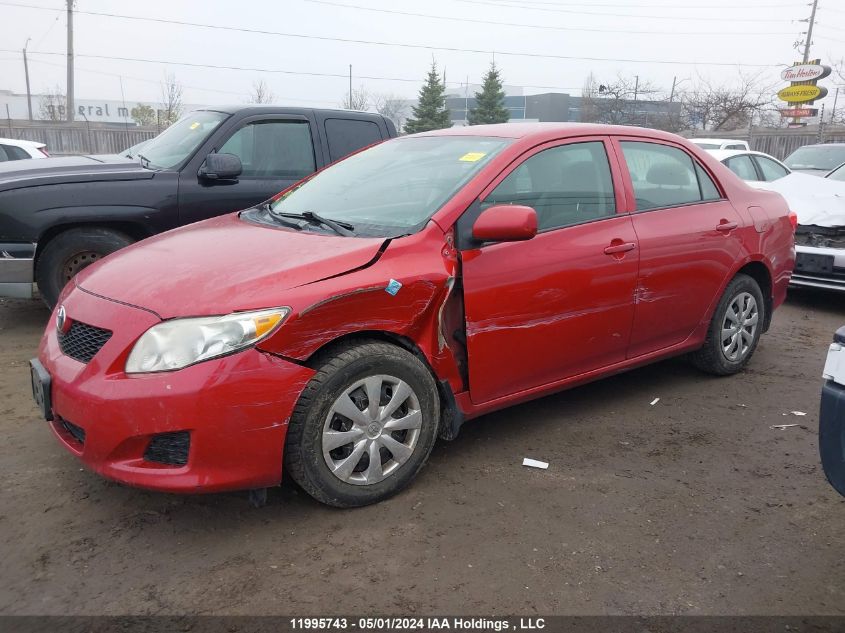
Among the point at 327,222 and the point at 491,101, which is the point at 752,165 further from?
the point at 491,101

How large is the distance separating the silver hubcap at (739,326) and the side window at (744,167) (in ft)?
22.5

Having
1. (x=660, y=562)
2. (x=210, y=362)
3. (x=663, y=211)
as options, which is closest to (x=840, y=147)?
(x=663, y=211)

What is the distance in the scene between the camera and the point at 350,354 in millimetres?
2885

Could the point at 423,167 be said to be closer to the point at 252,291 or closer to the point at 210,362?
the point at 252,291

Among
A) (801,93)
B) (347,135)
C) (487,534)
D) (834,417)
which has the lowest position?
(487,534)

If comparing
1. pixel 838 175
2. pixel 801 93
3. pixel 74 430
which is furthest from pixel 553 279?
pixel 801 93

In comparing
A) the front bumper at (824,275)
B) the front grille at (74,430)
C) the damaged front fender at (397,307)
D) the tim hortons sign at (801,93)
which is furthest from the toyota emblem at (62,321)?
the tim hortons sign at (801,93)

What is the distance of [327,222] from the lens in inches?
136

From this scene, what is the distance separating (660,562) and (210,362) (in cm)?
190

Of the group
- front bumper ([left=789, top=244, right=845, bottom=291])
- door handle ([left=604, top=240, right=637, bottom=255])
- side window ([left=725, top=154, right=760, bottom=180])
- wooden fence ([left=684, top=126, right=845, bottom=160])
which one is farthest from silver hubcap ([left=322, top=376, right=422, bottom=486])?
wooden fence ([left=684, top=126, right=845, bottom=160])

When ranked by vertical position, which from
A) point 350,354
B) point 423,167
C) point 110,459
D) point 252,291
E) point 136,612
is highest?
point 423,167

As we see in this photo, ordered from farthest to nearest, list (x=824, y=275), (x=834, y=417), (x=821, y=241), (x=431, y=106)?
(x=431, y=106) → (x=821, y=241) → (x=824, y=275) → (x=834, y=417)

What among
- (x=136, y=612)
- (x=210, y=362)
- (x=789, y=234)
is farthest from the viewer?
(x=789, y=234)

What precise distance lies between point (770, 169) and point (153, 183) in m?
9.94
